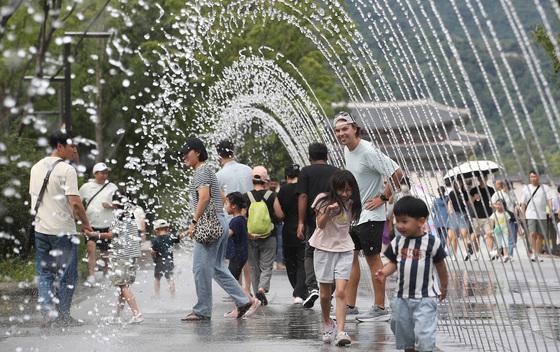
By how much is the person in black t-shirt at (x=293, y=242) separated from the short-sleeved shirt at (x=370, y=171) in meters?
2.43

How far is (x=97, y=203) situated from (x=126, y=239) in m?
4.29

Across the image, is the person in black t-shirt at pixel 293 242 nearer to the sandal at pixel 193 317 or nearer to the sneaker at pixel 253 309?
the sneaker at pixel 253 309

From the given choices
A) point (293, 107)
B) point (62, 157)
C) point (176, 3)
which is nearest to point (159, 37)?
point (176, 3)

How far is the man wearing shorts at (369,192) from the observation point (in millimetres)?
11820

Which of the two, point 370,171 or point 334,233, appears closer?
point 334,233

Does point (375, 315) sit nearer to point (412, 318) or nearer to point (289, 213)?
point (289, 213)

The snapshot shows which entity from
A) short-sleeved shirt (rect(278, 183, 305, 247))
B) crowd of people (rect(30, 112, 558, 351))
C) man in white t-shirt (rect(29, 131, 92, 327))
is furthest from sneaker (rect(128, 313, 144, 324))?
short-sleeved shirt (rect(278, 183, 305, 247))

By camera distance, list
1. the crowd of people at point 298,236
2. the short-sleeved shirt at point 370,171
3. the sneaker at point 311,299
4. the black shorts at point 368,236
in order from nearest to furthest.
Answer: the crowd of people at point 298,236
the black shorts at point 368,236
the short-sleeved shirt at point 370,171
the sneaker at point 311,299

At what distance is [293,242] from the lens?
1466 cm

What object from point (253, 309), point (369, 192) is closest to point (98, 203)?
point (253, 309)

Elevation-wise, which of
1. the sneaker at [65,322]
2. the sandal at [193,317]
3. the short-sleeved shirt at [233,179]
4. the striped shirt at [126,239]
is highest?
the short-sleeved shirt at [233,179]

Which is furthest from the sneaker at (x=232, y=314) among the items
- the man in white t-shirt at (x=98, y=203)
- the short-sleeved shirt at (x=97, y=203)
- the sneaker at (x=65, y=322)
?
the short-sleeved shirt at (x=97, y=203)

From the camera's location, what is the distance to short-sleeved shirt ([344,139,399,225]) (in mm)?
11898

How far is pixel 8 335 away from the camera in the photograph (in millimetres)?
10930
